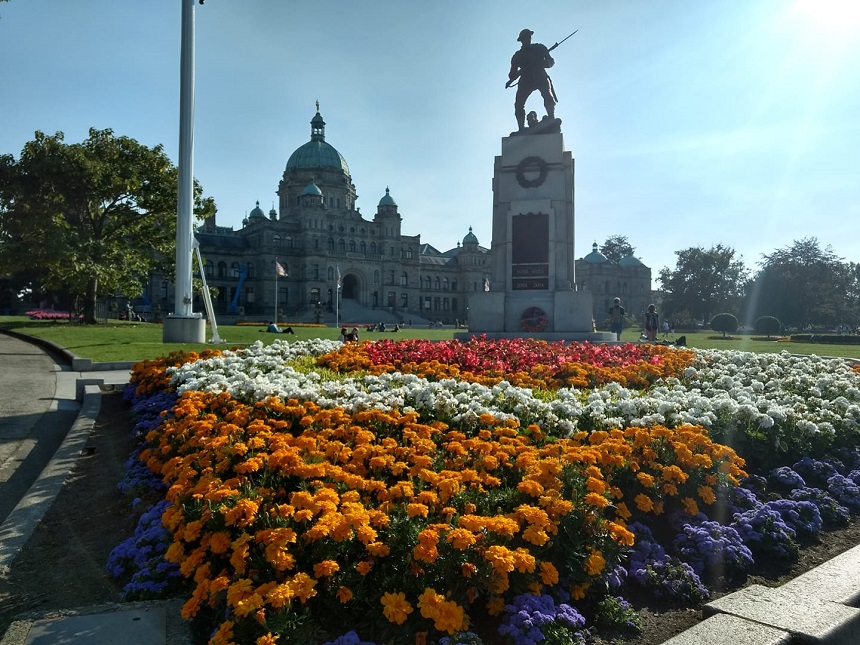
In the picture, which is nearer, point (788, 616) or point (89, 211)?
point (788, 616)

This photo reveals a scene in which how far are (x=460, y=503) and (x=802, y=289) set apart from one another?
6598cm

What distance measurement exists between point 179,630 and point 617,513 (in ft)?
8.52

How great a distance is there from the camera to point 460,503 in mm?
3723

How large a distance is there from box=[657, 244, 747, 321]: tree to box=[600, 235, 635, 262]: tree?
2951 centimetres

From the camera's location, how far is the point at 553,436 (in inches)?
222

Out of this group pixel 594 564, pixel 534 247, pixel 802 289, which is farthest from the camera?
pixel 802 289

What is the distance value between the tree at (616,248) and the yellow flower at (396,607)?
112 metres

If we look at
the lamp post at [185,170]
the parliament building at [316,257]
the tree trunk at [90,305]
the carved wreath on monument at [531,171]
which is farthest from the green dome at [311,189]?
the carved wreath on monument at [531,171]

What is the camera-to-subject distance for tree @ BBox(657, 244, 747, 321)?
7725 centimetres

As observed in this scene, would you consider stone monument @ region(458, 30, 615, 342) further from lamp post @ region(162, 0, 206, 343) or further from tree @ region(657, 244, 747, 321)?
tree @ region(657, 244, 747, 321)

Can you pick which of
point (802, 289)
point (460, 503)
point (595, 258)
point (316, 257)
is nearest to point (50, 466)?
point (460, 503)

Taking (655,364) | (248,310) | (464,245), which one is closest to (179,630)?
(655,364)

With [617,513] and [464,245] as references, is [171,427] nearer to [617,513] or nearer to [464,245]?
[617,513]

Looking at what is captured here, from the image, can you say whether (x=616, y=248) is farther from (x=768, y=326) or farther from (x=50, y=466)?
(x=50, y=466)
